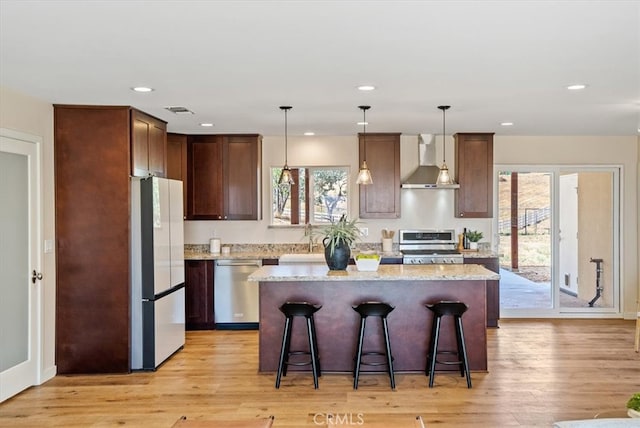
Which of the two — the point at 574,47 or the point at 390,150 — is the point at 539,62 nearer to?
the point at 574,47

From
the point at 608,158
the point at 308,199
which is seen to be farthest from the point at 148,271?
the point at 608,158

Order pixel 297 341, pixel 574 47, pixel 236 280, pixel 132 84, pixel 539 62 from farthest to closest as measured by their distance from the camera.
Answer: pixel 236 280 → pixel 297 341 → pixel 132 84 → pixel 539 62 → pixel 574 47

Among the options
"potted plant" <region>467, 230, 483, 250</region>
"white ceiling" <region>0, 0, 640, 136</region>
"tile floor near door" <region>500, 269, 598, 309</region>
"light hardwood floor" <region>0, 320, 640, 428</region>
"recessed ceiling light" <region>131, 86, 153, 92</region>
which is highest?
"recessed ceiling light" <region>131, 86, 153, 92</region>

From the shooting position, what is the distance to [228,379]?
15.6ft

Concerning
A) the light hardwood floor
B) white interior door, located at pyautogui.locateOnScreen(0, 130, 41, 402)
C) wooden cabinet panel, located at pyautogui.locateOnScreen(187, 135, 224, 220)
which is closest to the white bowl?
the light hardwood floor

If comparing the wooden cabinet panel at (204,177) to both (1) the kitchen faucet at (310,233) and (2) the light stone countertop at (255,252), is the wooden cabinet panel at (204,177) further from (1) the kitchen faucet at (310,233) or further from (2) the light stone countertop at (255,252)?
(1) the kitchen faucet at (310,233)

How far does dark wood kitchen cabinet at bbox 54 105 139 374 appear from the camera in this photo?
4887mm

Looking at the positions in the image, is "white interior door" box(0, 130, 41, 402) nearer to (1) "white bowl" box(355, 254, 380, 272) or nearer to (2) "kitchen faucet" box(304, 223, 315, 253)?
(1) "white bowl" box(355, 254, 380, 272)

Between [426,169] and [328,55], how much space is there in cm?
397

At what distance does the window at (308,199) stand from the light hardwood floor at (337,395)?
7.52 ft

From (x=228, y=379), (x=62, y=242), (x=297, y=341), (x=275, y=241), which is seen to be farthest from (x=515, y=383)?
(x=62, y=242)

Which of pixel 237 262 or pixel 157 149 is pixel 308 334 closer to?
pixel 237 262

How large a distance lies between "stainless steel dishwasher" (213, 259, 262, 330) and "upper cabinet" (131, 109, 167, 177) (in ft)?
4.89

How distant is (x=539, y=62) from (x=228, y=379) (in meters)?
3.53
